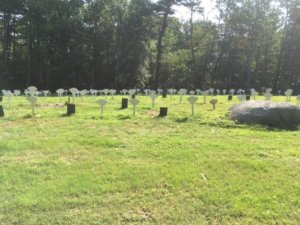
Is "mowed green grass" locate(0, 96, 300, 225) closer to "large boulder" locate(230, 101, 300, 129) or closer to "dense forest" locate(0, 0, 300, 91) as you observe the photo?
"large boulder" locate(230, 101, 300, 129)

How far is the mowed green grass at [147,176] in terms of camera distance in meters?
4.09

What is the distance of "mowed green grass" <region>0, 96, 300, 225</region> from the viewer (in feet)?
13.4

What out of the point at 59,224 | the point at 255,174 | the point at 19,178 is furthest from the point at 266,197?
the point at 19,178

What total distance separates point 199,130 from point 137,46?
83.6 ft

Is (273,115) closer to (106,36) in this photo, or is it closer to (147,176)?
(147,176)

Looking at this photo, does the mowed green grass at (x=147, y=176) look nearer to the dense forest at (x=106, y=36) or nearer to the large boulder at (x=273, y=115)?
the large boulder at (x=273, y=115)

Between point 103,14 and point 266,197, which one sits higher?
point 103,14

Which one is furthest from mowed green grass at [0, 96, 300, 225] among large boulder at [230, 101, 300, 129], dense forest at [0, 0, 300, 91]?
dense forest at [0, 0, 300, 91]

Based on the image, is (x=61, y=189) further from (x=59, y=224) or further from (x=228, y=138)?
(x=228, y=138)

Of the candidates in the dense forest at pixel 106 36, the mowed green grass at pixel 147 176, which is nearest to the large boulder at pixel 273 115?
the mowed green grass at pixel 147 176

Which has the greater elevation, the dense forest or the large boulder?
the dense forest

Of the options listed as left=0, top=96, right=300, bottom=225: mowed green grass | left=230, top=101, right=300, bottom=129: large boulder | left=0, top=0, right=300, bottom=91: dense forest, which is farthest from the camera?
left=0, top=0, right=300, bottom=91: dense forest

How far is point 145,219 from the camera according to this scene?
3982 mm

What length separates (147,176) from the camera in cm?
503
